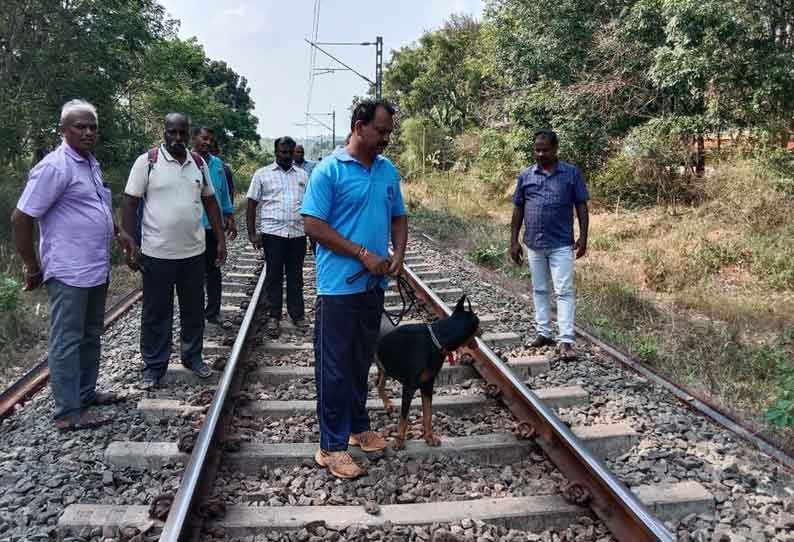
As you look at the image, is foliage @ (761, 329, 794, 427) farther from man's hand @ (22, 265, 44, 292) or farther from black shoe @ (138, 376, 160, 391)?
man's hand @ (22, 265, 44, 292)

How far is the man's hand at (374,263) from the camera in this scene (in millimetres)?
3322

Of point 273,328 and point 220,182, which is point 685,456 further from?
point 220,182

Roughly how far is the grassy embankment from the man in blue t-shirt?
2598mm

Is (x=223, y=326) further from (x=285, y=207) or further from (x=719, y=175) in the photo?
(x=719, y=175)

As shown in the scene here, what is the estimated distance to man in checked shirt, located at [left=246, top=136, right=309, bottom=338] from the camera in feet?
20.5

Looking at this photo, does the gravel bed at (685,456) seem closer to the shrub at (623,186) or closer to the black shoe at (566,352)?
the black shoe at (566,352)

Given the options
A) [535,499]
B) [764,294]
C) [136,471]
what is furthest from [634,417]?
[764,294]

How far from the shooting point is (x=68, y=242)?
156 inches

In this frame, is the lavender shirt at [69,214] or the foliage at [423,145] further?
the foliage at [423,145]

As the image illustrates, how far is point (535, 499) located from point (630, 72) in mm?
13083

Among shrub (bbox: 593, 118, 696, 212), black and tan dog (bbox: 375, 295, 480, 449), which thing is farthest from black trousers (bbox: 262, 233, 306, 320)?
shrub (bbox: 593, 118, 696, 212)

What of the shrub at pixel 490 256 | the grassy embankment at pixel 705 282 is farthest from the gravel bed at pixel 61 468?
the shrub at pixel 490 256

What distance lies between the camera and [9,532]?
2.92m

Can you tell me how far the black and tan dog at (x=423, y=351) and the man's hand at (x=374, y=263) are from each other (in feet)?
1.71
